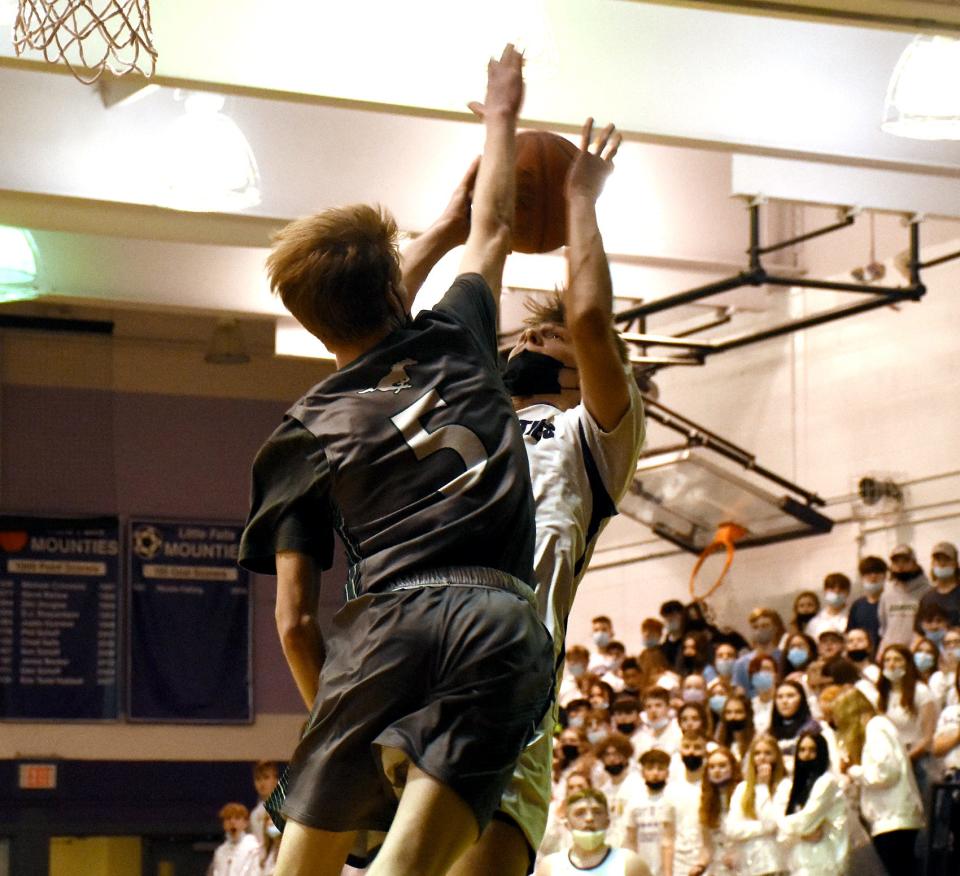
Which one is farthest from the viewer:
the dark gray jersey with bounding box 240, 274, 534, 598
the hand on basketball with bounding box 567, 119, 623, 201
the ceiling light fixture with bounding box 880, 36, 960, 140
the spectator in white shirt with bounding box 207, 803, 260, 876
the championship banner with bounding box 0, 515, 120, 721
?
the championship banner with bounding box 0, 515, 120, 721

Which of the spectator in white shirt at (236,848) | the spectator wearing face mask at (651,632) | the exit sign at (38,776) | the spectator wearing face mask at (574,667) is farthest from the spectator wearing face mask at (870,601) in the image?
the exit sign at (38,776)

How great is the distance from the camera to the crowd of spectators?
10.0 meters

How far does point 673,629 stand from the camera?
15.3m

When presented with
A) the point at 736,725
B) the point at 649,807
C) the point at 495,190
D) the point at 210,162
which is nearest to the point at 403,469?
the point at 495,190

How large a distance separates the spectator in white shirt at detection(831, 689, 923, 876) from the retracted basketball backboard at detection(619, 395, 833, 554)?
17.7 feet

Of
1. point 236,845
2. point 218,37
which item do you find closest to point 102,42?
point 218,37

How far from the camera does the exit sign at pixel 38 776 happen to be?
17250mm

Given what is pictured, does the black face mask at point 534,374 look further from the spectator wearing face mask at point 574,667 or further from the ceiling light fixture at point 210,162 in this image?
the spectator wearing face mask at point 574,667

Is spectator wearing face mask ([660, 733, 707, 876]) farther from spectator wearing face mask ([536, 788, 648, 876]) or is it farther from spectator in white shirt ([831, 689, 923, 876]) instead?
spectator wearing face mask ([536, 788, 648, 876])

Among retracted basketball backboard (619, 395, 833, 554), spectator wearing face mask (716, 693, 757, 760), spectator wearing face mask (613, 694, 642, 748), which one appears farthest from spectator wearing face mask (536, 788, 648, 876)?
retracted basketball backboard (619, 395, 833, 554)

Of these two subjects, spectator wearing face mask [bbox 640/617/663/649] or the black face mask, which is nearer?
the black face mask

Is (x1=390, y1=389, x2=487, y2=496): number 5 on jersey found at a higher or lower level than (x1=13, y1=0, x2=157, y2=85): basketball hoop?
lower

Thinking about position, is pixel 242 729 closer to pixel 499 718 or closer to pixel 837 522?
pixel 837 522

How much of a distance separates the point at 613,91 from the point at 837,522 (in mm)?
8011
